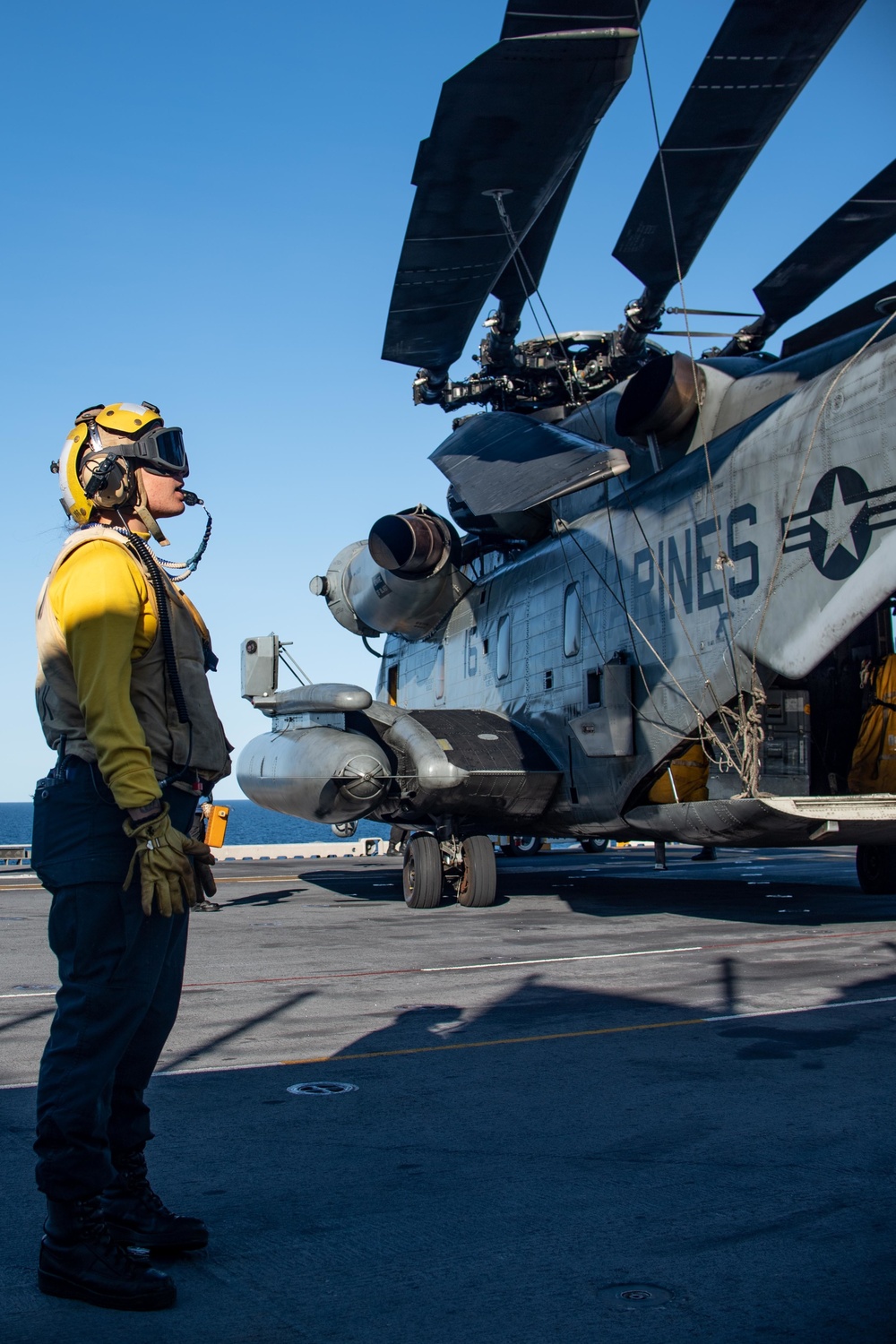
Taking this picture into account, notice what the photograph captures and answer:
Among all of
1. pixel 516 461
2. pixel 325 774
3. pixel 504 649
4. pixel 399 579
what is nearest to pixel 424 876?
pixel 325 774

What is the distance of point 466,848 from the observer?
1419 centimetres

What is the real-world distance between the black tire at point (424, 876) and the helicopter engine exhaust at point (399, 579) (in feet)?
11.8

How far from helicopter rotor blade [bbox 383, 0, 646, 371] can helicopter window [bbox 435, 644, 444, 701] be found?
6317 mm

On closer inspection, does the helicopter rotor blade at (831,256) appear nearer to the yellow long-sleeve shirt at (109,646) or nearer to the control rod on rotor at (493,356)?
the control rod on rotor at (493,356)

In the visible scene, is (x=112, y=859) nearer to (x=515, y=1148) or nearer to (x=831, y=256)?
(x=515, y=1148)

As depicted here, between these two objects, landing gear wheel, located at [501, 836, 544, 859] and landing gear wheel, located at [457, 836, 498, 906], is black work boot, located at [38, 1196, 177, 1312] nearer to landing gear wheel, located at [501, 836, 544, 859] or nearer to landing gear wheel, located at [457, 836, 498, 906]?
landing gear wheel, located at [457, 836, 498, 906]

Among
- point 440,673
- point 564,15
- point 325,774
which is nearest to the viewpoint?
point 564,15

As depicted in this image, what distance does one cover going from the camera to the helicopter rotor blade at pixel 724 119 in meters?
A: 7.73

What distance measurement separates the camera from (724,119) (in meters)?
8.97

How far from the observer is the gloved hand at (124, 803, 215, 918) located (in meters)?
3.23

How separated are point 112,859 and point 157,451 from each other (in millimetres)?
1381

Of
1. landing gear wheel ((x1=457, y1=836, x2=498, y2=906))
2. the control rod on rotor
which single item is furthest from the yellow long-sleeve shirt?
landing gear wheel ((x1=457, y1=836, x2=498, y2=906))

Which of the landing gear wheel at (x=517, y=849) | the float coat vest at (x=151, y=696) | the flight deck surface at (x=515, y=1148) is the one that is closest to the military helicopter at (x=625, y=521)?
the flight deck surface at (x=515, y=1148)

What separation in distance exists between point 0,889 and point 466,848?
27.6ft
